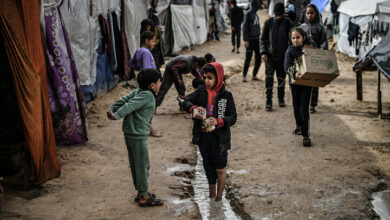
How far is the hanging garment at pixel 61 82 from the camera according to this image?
4930 mm

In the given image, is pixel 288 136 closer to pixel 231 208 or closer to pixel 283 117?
pixel 283 117

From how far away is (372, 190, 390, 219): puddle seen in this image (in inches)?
154

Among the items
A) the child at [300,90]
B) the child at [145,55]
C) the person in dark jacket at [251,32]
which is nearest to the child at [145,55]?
the child at [145,55]

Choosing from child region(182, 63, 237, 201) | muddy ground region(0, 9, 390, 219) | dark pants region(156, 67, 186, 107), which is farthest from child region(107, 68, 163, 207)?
dark pants region(156, 67, 186, 107)

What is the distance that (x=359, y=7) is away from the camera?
1277cm

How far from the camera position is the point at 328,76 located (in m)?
5.51

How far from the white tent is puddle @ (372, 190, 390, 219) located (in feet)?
27.0

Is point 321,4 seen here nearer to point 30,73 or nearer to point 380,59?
point 380,59

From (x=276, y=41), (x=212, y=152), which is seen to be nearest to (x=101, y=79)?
(x=276, y=41)

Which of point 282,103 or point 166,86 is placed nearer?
point 166,86

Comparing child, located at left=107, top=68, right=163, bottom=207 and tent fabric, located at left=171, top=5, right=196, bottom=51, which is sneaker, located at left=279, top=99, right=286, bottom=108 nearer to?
child, located at left=107, top=68, right=163, bottom=207

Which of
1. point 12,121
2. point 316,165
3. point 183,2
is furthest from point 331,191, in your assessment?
point 183,2

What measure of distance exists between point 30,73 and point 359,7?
11.3 meters

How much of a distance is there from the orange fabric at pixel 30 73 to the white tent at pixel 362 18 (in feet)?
32.2
